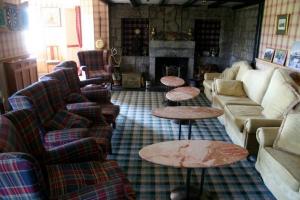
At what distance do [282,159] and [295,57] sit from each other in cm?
202

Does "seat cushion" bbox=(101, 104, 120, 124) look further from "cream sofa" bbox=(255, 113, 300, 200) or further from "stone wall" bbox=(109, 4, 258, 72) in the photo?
"stone wall" bbox=(109, 4, 258, 72)

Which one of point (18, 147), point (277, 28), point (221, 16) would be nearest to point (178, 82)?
point (277, 28)

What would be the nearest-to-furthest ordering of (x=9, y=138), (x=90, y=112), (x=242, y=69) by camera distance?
(x=9, y=138)
(x=90, y=112)
(x=242, y=69)

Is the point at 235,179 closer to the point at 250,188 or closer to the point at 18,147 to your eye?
the point at 250,188

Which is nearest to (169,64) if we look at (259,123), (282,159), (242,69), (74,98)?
(242,69)

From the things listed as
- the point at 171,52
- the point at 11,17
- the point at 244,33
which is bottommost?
the point at 171,52

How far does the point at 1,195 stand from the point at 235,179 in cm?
215

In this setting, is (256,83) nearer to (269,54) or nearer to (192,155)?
(269,54)

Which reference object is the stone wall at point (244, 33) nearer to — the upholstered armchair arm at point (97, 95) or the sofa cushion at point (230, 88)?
the sofa cushion at point (230, 88)

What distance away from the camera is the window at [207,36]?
23.4ft

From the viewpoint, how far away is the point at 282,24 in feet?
13.3

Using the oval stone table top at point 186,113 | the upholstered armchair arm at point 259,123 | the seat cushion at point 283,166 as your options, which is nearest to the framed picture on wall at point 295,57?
the upholstered armchair arm at point 259,123

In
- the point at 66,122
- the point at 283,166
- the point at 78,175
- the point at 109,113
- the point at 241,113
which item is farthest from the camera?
the point at 241,113

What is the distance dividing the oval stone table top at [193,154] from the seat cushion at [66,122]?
775 millimetres
